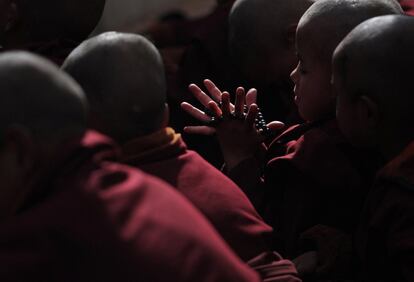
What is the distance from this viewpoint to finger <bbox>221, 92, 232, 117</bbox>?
383cm

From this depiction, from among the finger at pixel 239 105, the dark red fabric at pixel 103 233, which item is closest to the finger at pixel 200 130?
the finger at pixel 239 105

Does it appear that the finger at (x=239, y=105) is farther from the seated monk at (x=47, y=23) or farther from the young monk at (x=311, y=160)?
the seated monk at (x=47, y=23)

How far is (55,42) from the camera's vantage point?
4.17 m

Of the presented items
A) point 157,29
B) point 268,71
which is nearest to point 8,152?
point 268,71

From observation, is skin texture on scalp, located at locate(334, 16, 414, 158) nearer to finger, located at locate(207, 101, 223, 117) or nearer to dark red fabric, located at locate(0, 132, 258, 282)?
finger, located at locate(207, 101, 223, 117)

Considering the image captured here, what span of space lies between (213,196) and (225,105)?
27.3 inches

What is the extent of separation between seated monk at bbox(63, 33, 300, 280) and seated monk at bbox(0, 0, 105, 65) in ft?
3.02

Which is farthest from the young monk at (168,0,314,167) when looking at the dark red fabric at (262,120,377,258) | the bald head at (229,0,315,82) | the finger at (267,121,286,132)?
the dark red fabric at (262,120,377,258)

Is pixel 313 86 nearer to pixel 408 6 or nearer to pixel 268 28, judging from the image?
pixel 268 28

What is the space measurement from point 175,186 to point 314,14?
3.33 ft

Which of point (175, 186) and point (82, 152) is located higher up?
point (82, 152)

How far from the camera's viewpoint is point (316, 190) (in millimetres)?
3650

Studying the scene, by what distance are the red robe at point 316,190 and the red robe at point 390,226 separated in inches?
6.2

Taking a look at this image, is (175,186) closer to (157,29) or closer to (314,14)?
(314,14)
